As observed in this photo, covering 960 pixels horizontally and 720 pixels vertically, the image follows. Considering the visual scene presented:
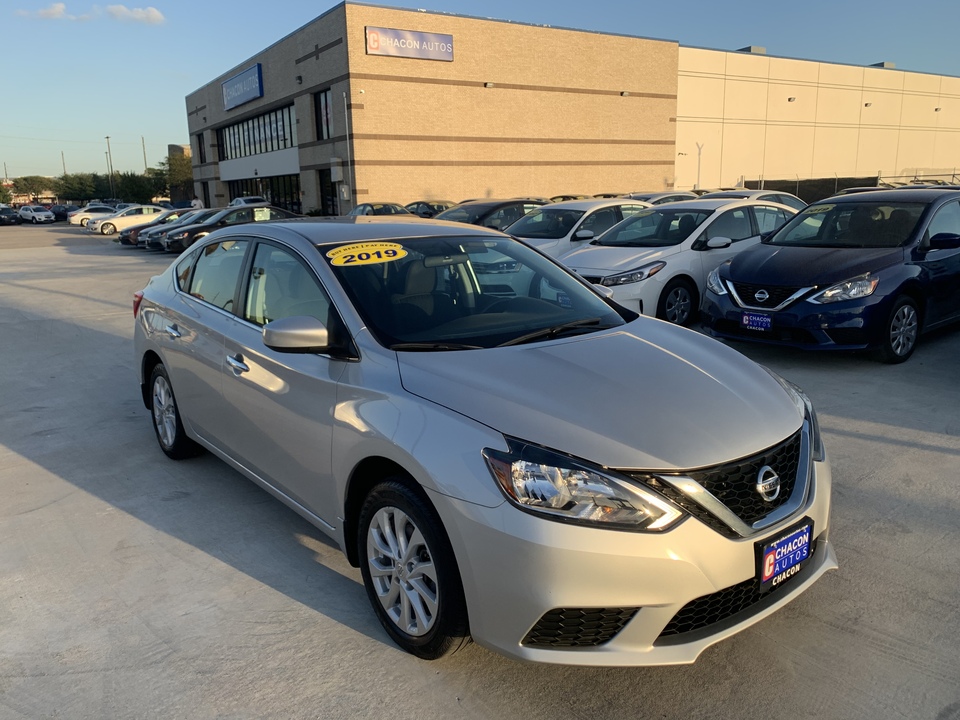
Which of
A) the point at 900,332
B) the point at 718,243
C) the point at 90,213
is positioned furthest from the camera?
the point at 90,213

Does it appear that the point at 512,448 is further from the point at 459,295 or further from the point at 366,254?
the point at 366,254

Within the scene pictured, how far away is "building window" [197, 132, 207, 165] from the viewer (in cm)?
5703

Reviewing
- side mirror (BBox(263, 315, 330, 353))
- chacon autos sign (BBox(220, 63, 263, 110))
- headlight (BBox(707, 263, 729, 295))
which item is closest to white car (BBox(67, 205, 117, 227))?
chacon autos sign (BBox(220, 63, 263, 110))

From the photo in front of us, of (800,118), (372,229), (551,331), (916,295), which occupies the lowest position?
(916,295)

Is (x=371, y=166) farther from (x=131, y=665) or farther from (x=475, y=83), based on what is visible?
(x=131, y=665)

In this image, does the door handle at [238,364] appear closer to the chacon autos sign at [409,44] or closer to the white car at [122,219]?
the chacon autos sign at [409,44]

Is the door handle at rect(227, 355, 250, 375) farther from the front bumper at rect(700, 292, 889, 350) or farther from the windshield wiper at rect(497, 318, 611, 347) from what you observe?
the front bumper at rect(700, 292, 889, 350)

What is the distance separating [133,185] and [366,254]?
9508 centimetres

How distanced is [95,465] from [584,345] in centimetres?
375

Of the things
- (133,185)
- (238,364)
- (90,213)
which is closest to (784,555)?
(238,364)

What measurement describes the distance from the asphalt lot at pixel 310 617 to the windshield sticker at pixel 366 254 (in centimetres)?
151

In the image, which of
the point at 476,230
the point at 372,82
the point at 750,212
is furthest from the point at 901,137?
the point at 476,230

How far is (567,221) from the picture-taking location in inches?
468

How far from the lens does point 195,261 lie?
509 centimetres
